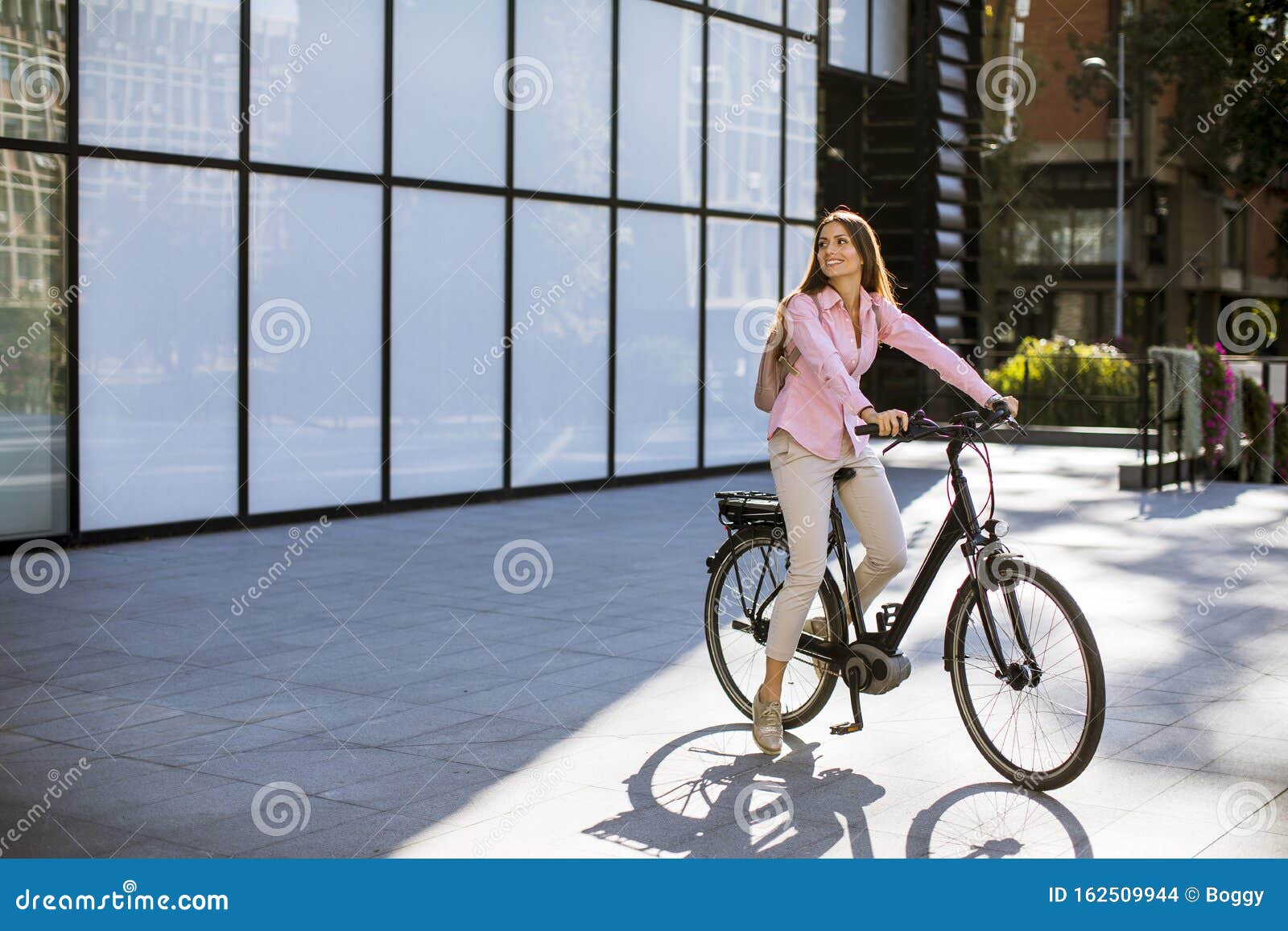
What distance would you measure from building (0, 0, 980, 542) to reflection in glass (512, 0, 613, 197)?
0.03m

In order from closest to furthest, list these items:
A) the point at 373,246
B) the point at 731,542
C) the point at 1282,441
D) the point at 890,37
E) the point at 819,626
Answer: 1. the point at 819,626
2. the point at 731,542
3. the point at 373,246
4. the point at 1282,441
5. the point at 890,37

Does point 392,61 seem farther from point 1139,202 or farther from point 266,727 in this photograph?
point 1139,202

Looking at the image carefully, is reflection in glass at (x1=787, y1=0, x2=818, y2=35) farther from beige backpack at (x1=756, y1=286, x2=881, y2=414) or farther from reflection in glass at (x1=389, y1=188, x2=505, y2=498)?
beige backpack at (x1=756, y1=286, x2=881, y2=414)

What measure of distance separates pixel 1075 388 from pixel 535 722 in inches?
778

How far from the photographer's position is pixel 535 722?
6324 millimetres

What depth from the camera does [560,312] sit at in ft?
50.1

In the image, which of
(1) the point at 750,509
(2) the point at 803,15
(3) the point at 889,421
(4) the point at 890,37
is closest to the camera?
(3) the point at 889,421

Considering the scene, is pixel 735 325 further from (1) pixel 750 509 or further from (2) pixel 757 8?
(1) pixel 750 509

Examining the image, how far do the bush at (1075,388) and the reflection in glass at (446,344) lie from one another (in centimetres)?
1235

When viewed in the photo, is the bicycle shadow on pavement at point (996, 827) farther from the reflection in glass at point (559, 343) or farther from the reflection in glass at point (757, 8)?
the reflection in glass at point (757, 8)

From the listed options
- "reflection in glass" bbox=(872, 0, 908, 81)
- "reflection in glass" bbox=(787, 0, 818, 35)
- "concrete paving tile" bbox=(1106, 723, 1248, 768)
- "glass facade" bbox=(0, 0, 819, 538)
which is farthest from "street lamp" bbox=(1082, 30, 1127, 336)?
"concrete paving tile" bbox=(1106, 723, 1248, 768)

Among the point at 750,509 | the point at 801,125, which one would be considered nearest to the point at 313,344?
the point at 750,509

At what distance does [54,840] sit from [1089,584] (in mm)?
6706

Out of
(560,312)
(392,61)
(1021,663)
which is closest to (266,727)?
(1021,663)
